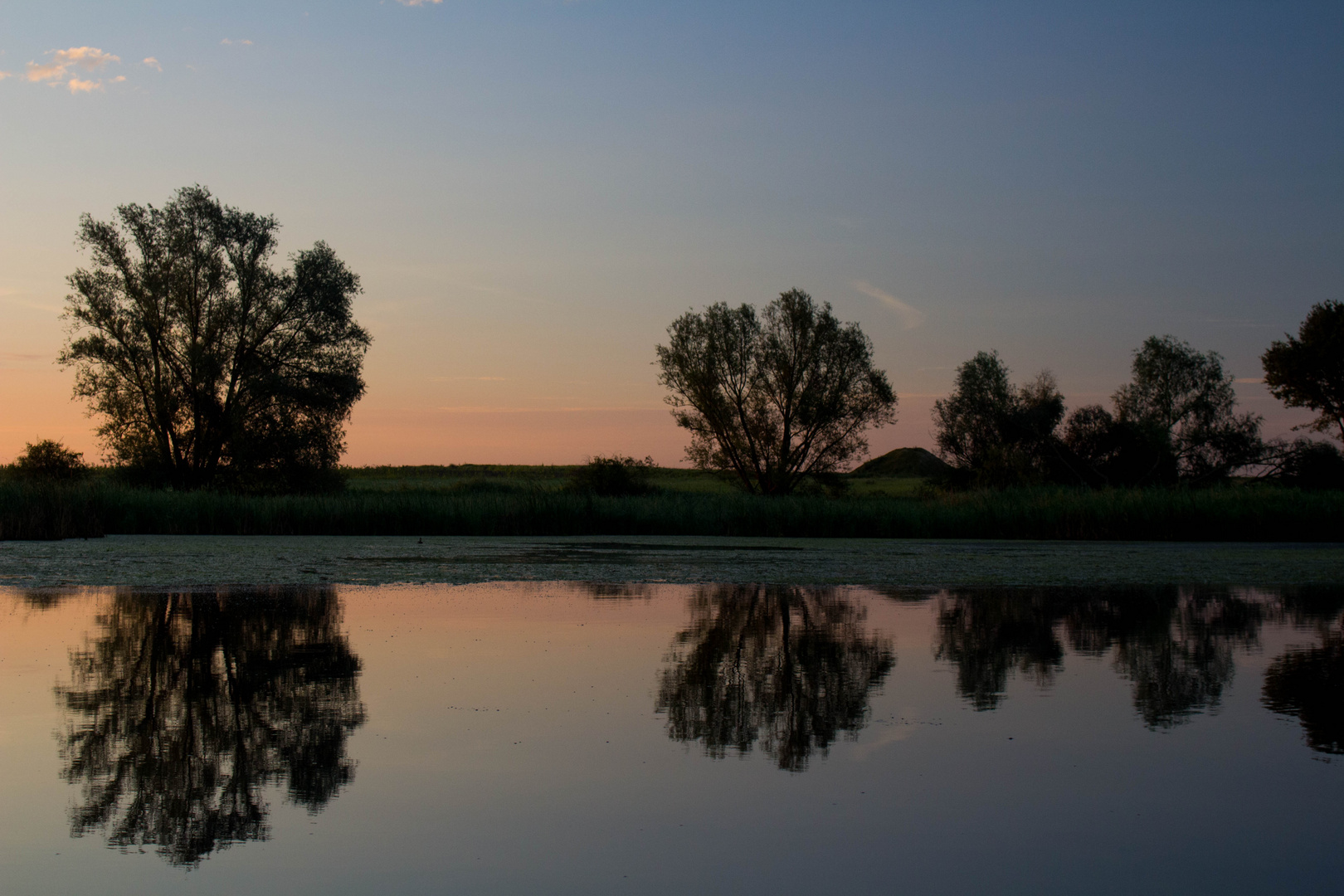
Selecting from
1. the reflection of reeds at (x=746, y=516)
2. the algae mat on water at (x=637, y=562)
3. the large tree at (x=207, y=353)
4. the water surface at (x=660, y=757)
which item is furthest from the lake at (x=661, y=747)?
the large tree at (x=207, y=353)

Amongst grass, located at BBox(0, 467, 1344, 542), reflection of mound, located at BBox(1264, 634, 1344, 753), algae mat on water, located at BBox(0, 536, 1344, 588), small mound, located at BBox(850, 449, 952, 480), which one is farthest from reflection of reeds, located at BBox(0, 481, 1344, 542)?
small mound, located at BBox(850, 449, 952, 480)

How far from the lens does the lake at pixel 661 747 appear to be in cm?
365

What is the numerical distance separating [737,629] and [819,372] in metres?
36.6

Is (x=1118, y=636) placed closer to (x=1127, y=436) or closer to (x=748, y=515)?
(x=748, y=515)

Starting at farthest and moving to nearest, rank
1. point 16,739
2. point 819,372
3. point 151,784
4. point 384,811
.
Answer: point 819,372 → point 16,739 → point 151,784 → point 384,811

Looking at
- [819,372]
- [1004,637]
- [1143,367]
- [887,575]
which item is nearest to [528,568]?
[887,575]

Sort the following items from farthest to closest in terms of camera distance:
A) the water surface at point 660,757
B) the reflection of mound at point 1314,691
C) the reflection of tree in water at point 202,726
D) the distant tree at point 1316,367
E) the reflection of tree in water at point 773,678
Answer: the distant tree at point 1316,367, the reflection of mound at point 1314,691, the reflection of tree in water at point 773,678, the reflection of tree in water at point 202,726, the water surface at point 660,757

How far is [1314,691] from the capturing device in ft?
22.0

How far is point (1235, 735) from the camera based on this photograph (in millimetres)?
5504

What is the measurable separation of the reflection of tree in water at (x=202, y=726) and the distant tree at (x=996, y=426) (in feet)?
116

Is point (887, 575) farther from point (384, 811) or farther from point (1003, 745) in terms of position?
point (384, 811)

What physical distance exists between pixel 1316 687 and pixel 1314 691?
0.50 feet

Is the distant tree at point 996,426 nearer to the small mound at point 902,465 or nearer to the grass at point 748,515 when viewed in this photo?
the grass at point 748,515

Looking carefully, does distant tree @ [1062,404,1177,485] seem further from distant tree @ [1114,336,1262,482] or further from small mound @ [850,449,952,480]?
small mound @ [850,449,952,480]
